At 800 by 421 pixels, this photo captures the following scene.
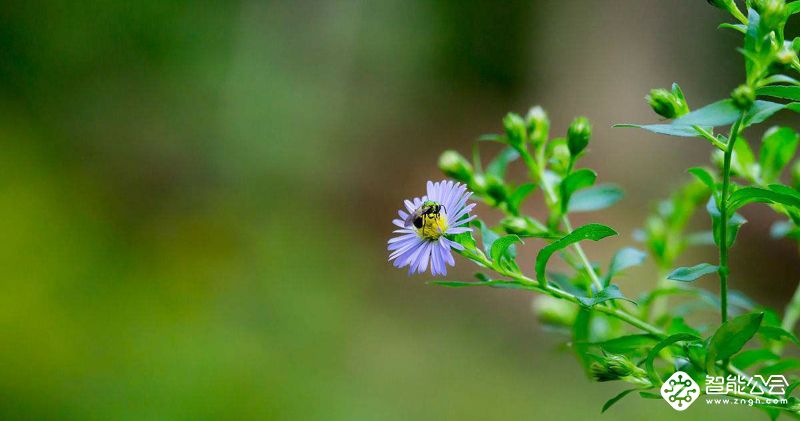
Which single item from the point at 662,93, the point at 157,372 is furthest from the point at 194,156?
the point at 662,93

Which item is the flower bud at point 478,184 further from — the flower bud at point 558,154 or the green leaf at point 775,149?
the green leaf at point 775,149

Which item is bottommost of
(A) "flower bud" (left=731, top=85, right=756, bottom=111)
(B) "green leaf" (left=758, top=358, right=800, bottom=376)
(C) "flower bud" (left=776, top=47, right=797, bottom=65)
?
(B) "green leaf" (left=758, top=358, right=800, bottom=376)

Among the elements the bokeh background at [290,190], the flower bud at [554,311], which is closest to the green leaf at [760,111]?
the flower bud at [554,311]

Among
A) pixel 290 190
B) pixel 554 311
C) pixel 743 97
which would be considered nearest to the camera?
pixel 743 97

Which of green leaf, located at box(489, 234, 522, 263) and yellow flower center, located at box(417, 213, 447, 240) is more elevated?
yellow flower center, located at box(417, 213, 447, 240)

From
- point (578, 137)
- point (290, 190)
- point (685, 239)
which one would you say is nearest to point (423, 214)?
point (578, 137)

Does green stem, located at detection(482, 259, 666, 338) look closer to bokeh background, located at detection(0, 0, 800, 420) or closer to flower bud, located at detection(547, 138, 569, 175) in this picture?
flower bud, located at detection(547, 138, 569, 175)

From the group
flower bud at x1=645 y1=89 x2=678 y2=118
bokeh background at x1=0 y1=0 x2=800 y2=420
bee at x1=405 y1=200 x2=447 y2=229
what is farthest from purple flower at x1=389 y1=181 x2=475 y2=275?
bokeh background at x1=0 y1=0 x2=800 y2=420

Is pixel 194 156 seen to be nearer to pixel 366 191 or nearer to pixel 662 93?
pixel 366 191

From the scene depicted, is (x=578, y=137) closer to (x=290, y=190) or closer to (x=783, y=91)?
(x=783, y=91)
